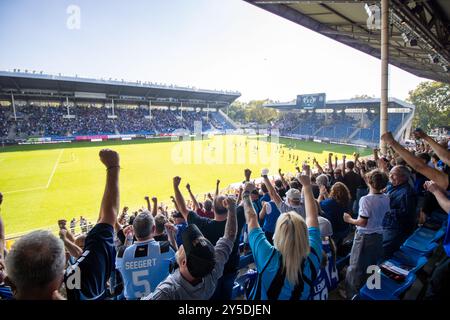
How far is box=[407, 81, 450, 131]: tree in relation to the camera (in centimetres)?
4859

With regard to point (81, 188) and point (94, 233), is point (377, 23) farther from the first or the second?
point (81, 188)

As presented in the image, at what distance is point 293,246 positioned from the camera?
1767 millimetres

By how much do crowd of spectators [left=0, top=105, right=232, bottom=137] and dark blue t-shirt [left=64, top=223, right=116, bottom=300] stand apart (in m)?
46.6

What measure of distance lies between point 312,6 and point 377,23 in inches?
115

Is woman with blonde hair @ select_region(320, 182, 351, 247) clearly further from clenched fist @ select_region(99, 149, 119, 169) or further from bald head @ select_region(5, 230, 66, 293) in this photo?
bald head @ select_region(5, 230, 66, 293)

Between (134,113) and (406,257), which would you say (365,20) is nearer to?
(406,257)

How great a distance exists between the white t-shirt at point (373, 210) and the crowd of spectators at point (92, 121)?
47.1 metres

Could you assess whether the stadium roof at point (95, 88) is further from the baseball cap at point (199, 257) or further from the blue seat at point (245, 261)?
the baseball cap at point (199, 257)

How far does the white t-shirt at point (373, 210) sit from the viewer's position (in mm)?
3282

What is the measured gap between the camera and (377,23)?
8391 mm

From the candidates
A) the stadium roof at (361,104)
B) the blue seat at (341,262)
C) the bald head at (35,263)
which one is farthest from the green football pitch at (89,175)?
the stadium roof at (361,104)

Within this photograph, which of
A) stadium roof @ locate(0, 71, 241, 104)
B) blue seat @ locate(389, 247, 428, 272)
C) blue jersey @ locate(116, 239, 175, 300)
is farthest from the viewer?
stadium roof @ locate(0, 71, 241, 104)

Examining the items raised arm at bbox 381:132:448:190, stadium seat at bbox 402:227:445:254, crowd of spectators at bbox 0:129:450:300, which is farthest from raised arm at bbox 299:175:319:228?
stadium seat at bbox 402:227:445:254
